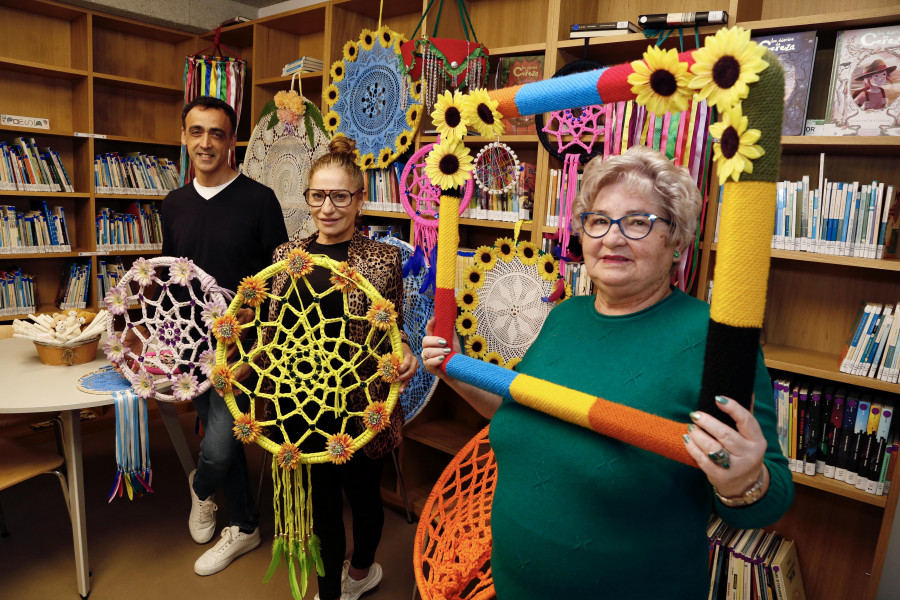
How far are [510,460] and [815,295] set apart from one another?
5.27 feet

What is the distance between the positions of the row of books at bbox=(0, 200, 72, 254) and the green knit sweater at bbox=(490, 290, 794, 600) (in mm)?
3579

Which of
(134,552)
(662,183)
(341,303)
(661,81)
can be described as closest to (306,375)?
(341,303)

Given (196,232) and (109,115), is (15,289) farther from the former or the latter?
(196,232)

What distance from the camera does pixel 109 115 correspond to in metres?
4.09

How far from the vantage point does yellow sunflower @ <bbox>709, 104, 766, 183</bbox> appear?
75cm

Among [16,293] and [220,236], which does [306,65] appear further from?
[16,293]

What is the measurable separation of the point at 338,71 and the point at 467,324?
160 centimetres

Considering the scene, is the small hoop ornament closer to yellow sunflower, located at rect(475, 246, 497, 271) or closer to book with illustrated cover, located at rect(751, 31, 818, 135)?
yellow sunflower, located at rect(475, 246, 497, 271)

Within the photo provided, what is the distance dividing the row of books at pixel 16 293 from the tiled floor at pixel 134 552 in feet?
3.75

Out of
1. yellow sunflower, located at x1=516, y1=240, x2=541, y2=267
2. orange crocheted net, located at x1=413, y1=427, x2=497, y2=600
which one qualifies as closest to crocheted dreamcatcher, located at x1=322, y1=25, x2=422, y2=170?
yellow sunflower, located at x1=516, y1=240, x2=541, y2=267

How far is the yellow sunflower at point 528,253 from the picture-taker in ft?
7.06

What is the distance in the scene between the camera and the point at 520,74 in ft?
8.61

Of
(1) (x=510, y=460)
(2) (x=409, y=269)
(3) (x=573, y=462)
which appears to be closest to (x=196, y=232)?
(2) (x=409, y=269)

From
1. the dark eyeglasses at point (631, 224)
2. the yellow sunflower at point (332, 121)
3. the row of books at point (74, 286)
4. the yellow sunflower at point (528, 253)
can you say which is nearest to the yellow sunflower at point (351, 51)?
the yellow sunflower at point (332, 121)
